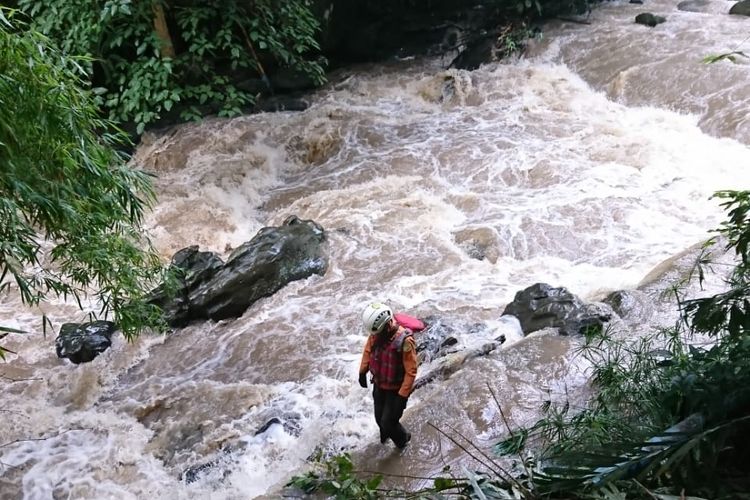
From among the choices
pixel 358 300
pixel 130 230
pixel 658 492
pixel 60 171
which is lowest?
pixel 358 300

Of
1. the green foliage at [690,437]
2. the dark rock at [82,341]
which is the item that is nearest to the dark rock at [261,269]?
the dark rock at [82,341]

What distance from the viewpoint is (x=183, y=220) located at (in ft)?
26.7

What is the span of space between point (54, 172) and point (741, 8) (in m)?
13.0

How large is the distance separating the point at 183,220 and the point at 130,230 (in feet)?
13.3

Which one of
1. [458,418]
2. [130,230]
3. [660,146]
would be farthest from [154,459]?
[660,146]

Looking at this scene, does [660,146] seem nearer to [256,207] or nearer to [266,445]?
[256,207]

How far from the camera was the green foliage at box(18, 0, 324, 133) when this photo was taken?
8094mm

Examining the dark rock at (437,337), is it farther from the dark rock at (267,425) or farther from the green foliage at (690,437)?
the green foliage at (690,437)

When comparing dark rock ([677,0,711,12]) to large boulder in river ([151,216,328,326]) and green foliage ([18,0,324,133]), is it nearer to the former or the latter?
green foliage ([18,0,324,133])

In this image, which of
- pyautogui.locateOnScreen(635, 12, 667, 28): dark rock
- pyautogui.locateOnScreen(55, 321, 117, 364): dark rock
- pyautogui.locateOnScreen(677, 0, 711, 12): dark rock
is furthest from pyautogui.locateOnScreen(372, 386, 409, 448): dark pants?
pyautogui.locateOnScreen(677, 0, 711, 12): dark rock

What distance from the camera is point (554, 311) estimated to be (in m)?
5.05

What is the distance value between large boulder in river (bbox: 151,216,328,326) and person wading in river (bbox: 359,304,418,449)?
3.00m

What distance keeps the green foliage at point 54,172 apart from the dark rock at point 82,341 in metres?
2.34

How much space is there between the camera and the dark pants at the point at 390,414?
3646 mm
